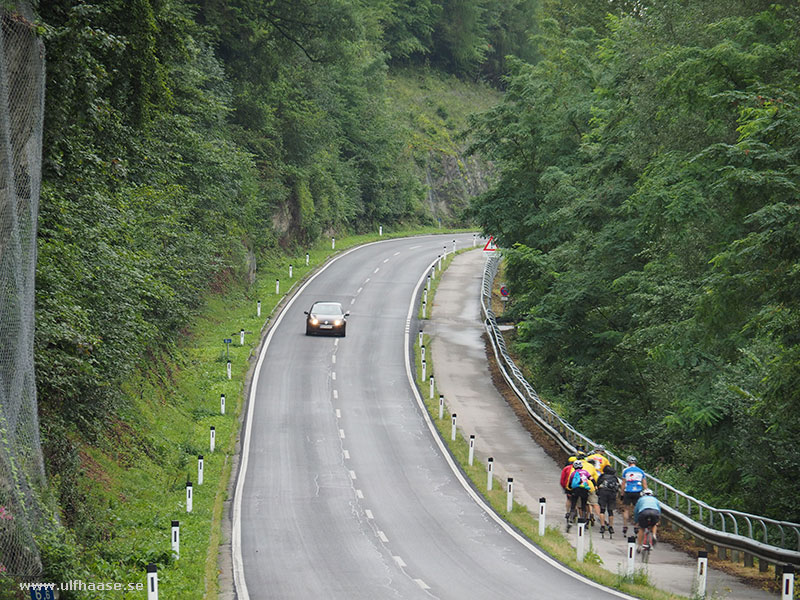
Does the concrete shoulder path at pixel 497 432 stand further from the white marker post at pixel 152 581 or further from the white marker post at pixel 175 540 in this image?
the white marker post at pixel 152 581

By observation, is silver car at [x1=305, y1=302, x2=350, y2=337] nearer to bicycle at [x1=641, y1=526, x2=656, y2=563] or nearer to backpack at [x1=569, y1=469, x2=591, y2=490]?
backpack at [x1=569, y1=469, x2=591, y2=490]

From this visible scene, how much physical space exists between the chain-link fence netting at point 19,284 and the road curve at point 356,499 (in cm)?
483

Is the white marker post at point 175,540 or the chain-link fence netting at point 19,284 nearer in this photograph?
the chain-link fence netting at point 19,284

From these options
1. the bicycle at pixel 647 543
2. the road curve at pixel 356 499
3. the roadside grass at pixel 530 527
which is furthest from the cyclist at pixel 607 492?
the road curve at pixel 356 499

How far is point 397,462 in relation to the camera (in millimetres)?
24141

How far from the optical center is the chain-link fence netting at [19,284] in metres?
9.63

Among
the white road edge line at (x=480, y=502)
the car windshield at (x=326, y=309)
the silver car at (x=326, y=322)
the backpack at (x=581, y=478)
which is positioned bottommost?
the white road edge line at (x=480, y=502)

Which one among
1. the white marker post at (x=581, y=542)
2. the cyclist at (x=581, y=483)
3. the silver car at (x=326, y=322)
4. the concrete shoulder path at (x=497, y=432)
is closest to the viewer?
the concrete shoulder path at (x=497, y=432)

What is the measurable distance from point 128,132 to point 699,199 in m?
12.2

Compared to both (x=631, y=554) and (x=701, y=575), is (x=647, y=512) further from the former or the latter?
(x=701, y=575)

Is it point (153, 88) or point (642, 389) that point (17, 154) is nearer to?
point (153, 88)

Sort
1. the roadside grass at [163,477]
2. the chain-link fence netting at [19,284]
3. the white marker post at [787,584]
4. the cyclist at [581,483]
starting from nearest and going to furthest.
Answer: the chain-link fence netting at [19,284]
the white marker post at [787,584]
the roadside grass at [163,477]
the cyclist at [581,483]

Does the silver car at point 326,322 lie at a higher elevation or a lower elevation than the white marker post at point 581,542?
higher

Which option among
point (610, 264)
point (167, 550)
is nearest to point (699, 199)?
point (610, 264)
